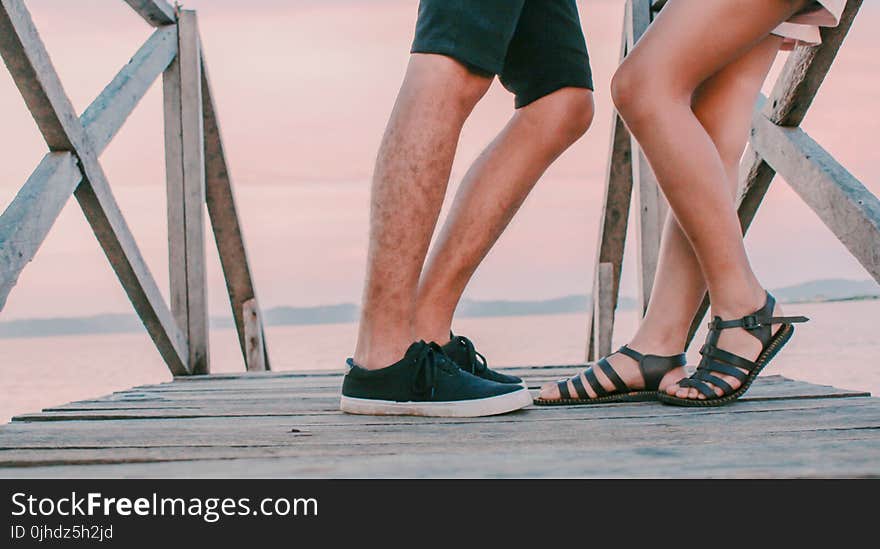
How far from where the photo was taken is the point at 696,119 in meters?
1.37

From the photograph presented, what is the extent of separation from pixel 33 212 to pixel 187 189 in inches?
37.0

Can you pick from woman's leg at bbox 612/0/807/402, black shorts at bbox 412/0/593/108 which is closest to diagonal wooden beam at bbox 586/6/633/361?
black shorts at bbox 412/0/593/108

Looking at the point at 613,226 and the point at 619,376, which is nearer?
the point at 619,376

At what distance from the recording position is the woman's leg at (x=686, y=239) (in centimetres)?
144

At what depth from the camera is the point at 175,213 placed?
2525 millimetres

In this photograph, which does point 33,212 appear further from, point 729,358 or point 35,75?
point 729,358

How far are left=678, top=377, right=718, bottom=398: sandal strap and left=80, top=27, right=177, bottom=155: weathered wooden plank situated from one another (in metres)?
1.35

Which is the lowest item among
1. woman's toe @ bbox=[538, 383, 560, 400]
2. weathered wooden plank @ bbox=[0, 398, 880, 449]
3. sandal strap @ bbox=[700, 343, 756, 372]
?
weathered wooden plank @ bbox=[0, 398, 880, 449]

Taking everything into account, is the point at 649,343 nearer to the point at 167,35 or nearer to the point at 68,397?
the point at 167,35

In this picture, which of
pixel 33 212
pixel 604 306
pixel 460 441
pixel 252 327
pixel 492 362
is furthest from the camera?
pixel 492 362

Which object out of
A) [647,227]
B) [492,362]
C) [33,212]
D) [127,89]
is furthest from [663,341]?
[492,362]

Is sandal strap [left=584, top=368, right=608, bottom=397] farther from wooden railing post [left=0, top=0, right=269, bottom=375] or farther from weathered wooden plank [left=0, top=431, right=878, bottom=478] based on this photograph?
wooden railing post [left=0, top=0, right=269, bottom=375]

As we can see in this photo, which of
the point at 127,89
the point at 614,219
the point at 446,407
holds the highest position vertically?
the point at 127,89

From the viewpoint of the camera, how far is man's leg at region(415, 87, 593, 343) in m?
1.47
